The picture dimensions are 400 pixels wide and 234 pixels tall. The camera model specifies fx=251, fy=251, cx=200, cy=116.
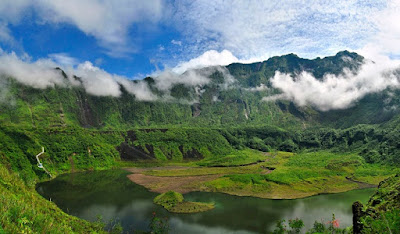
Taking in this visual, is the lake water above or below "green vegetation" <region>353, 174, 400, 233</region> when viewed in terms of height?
below

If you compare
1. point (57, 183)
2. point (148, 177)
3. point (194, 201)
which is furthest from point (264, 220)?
point (57, 183)

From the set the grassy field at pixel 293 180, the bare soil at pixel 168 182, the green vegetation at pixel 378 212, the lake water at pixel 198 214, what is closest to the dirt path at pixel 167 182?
the bare soil at pixel 168 182

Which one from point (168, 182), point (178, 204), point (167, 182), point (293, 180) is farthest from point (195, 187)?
point (293, 180)

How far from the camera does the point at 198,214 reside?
215 ft

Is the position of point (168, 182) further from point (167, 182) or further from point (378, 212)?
point (378, 212)

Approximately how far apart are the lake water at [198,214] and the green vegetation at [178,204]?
2.25 metres

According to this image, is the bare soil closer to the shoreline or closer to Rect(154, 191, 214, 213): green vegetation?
the shoreline

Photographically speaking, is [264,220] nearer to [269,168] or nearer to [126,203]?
[126,203]

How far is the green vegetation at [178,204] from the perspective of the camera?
68.1m

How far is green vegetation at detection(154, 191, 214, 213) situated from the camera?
2680 inches

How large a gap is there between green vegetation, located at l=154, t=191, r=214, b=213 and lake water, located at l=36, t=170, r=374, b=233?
7.39 feet

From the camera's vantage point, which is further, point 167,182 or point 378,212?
point 167,182

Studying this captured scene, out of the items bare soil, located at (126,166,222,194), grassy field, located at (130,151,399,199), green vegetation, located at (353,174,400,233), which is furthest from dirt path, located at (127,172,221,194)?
green vegetation, located at (353,174,400,233)

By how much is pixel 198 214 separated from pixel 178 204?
8410 mm
